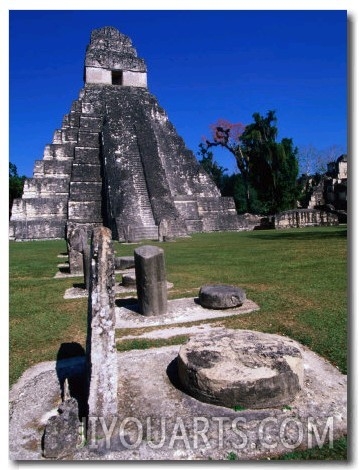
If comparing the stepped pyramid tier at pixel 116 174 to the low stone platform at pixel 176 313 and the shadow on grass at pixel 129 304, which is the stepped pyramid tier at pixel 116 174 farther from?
the low stone platform at pixel 176 313

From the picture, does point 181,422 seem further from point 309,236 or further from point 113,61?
point 113,61

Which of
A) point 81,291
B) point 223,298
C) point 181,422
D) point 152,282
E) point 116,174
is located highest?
point 116,174

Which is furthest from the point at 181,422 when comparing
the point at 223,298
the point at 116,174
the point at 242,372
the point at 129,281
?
the point at 116,174

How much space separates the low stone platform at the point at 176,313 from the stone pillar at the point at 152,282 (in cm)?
15

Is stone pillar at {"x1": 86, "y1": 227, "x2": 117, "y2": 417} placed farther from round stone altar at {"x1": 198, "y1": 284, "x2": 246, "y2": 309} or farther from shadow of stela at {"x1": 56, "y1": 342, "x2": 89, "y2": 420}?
round stone altar at {"x1": 198, "y1": 284, "x2": 246, "y2": 309}

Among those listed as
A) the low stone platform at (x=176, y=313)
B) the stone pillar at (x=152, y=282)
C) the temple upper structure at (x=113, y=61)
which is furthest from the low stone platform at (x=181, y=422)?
the temple upper structure at (x=113, y=61)

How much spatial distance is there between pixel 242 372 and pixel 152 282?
114 inches

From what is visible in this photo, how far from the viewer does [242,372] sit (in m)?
3.26

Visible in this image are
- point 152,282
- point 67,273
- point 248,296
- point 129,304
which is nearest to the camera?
point 152,282

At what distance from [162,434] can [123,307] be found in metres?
3.73

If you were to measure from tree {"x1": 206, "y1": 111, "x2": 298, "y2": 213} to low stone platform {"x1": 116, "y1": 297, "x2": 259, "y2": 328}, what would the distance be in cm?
3218

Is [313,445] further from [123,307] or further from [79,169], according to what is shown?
[79,169]

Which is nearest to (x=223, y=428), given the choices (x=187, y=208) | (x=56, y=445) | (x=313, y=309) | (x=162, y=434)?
(x=162, y=434)

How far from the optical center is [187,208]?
84.4ft
